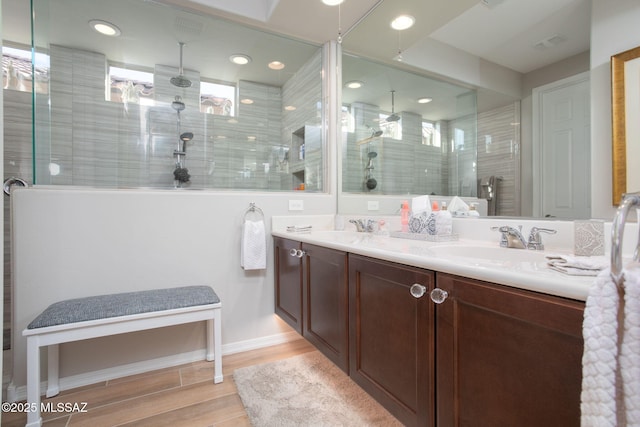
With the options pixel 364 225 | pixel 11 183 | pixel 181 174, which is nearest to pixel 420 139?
pixel 364 225

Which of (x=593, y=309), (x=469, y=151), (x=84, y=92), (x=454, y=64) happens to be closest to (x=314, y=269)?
(x=469, y=151)

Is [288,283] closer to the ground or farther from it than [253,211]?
closer to the ground

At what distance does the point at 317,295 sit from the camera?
1588 mm

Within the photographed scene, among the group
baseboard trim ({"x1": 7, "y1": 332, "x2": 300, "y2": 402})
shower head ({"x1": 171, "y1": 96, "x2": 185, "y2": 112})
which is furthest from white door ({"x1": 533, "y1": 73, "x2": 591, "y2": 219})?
shower head ({"x1": 171, "y1": 96, "x2": 185, "y2": 112})

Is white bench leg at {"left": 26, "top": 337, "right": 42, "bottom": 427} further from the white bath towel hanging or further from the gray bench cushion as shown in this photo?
the white bath towel hanging

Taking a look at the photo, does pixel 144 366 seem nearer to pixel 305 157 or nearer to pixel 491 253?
pixel 305 157

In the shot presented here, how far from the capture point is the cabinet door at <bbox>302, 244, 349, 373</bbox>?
1354mm

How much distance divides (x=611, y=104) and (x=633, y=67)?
0.12 m

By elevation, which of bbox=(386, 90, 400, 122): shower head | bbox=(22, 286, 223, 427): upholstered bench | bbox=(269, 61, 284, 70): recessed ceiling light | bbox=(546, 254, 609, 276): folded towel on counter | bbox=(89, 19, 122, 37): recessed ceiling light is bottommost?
bbox=(22, 286, 223, 427): upholstered bench

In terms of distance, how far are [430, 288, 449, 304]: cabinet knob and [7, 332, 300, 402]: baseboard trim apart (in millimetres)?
1633

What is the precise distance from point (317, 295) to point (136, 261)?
115 centimetres

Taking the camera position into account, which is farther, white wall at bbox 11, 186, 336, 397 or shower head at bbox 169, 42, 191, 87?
shower head at bbox 169, 42, 191, 87

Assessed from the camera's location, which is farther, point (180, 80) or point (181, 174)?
point (180, 80)

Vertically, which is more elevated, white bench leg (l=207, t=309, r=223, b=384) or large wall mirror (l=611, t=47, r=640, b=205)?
large wall mirror (l=611, t=47, r=640, b=205)
